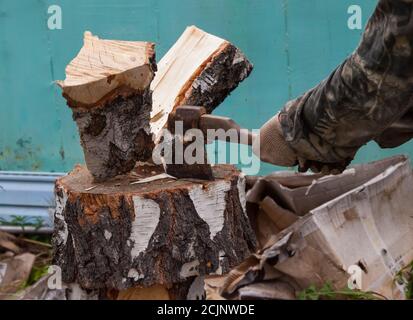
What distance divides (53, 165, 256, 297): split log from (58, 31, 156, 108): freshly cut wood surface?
0.40 meters

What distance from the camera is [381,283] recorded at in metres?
3.79

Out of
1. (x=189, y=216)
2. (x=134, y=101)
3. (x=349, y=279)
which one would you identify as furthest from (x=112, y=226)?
(x=349, y=279)

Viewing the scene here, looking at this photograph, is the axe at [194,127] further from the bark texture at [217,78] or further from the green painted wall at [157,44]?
the green painted wall at [157,44]

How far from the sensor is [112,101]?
3.25 m

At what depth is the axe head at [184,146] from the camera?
128 inches

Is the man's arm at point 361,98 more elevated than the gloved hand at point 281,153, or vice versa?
the man's arm at point 361,98

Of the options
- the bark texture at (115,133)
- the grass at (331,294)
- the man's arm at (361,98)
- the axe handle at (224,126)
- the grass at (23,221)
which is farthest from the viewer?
the grass at (23,221)

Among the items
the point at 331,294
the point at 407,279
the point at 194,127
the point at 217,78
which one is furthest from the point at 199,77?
the point at 407,279

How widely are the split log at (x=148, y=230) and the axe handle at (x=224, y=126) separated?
0.86 feet

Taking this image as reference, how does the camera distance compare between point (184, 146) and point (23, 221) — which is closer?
point (184, 146)

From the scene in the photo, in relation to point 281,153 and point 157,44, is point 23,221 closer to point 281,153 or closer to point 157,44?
point 157,44

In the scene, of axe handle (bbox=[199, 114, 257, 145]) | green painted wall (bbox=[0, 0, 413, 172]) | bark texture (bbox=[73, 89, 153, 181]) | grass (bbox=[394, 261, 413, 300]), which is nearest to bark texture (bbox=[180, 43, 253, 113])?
bark texture (bbox=[73, 89, 153, 181])

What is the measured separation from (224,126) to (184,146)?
0.23m

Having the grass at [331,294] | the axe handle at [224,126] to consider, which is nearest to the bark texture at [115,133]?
the axe handle at [224,126]
